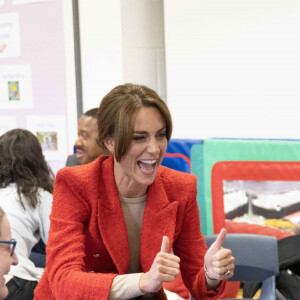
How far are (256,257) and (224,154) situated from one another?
3.26 ft

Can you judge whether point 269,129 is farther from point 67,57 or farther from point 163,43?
point 67,57

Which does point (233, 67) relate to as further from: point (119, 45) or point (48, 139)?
point (48, 139)

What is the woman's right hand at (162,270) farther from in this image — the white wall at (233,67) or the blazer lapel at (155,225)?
the white wall at (233,67)

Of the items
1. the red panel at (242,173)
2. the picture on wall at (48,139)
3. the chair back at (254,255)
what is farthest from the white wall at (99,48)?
the chair back at (254,255)

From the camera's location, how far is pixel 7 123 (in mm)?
4621

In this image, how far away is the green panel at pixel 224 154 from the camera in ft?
9.90

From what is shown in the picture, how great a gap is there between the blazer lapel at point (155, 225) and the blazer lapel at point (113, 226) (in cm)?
6

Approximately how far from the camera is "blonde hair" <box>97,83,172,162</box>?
166 cm

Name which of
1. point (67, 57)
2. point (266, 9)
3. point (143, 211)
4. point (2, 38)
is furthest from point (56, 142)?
point (143, 211)

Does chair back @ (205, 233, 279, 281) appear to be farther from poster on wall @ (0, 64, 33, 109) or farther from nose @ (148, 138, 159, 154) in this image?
poster on wall @ (0, 64, 33, 109)

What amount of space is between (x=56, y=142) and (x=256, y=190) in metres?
2.01

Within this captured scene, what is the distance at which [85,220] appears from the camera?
5.85 feet

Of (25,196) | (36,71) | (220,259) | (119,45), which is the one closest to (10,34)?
(36,71)

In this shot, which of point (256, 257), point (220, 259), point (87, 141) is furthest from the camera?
point (87, 141)
